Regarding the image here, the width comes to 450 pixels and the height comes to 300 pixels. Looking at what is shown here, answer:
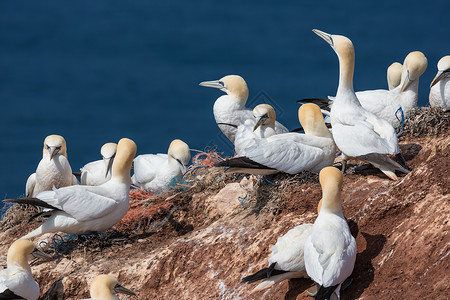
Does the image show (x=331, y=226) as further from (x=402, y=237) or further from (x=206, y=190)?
(x=206, y=190)

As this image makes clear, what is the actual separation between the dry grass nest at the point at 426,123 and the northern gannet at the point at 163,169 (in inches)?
121

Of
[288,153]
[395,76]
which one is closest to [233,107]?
[395,76]

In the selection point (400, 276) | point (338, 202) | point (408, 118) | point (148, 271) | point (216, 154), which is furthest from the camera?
point (216, 154)

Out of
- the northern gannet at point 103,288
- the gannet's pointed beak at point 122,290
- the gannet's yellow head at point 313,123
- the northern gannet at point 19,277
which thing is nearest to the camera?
the northern gannet at point 103,288

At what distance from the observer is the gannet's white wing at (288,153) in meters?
7.78

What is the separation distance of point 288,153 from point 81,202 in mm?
2198

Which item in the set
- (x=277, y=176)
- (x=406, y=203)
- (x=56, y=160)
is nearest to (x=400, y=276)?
(x=406, y=203)

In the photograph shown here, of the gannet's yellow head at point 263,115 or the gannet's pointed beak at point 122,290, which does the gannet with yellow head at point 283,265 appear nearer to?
the gannet's pointed beak at point 122,290

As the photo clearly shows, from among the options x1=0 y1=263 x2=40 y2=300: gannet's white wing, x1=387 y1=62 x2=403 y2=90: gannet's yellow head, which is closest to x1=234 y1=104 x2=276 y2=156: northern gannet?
x1=0 y1=263 x2=40 y2=300: gannet's white wing

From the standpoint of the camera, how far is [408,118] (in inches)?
355

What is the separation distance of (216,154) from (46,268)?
9.51 ft

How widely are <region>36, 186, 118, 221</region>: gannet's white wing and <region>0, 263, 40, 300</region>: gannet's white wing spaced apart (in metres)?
0.81

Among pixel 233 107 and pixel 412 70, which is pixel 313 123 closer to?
pixel 412 70

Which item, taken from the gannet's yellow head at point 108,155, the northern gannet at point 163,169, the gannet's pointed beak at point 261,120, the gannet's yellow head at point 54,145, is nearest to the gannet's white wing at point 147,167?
the northern gannet at point 163,169
